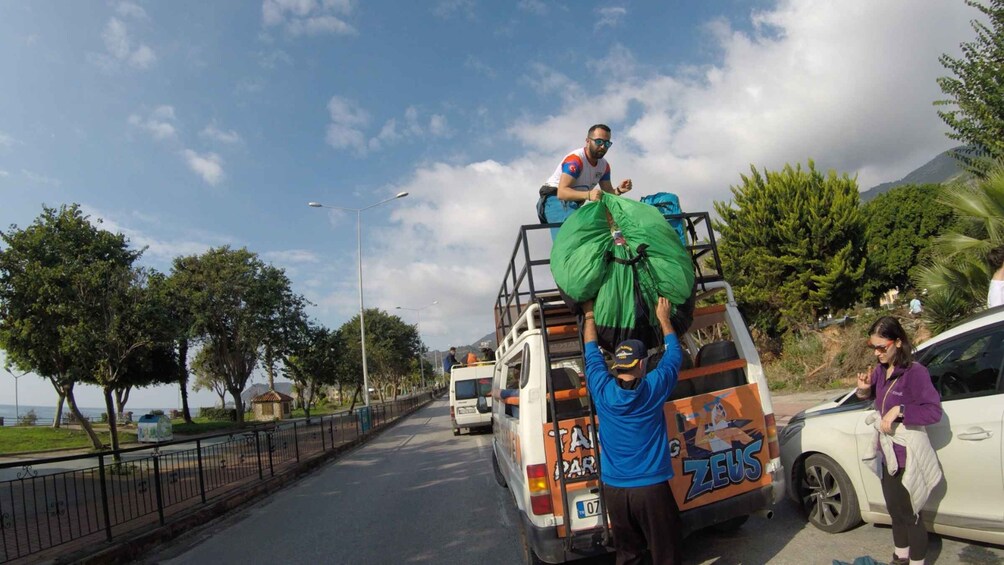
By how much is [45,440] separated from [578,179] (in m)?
30.7

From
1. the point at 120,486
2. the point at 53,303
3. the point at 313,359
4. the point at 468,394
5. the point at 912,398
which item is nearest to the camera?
the point at 912,398

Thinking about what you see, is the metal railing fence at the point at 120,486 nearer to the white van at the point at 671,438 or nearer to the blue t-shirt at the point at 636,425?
the white van at the point at 671,438

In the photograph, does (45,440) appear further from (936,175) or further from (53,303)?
(936,175)

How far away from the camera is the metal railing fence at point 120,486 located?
270 inches

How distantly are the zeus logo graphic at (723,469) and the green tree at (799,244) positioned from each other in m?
17.5

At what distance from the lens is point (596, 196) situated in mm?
4227

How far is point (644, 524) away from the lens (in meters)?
3.36

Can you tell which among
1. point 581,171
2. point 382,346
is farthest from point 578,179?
point 382,346

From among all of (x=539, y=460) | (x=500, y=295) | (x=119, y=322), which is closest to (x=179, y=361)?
(x=119, y=322)

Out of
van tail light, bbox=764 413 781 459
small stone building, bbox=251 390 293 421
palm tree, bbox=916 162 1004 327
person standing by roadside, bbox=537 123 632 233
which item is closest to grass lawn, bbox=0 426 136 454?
small stone building, bbox=251 390 293 421

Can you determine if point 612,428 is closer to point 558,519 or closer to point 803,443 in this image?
point 558,519

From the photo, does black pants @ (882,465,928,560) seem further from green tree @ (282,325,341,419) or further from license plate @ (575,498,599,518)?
green tree @ (282,325,341,419)

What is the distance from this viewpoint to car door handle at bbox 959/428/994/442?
11.9 ft

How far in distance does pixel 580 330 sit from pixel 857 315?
1610 centimetres
